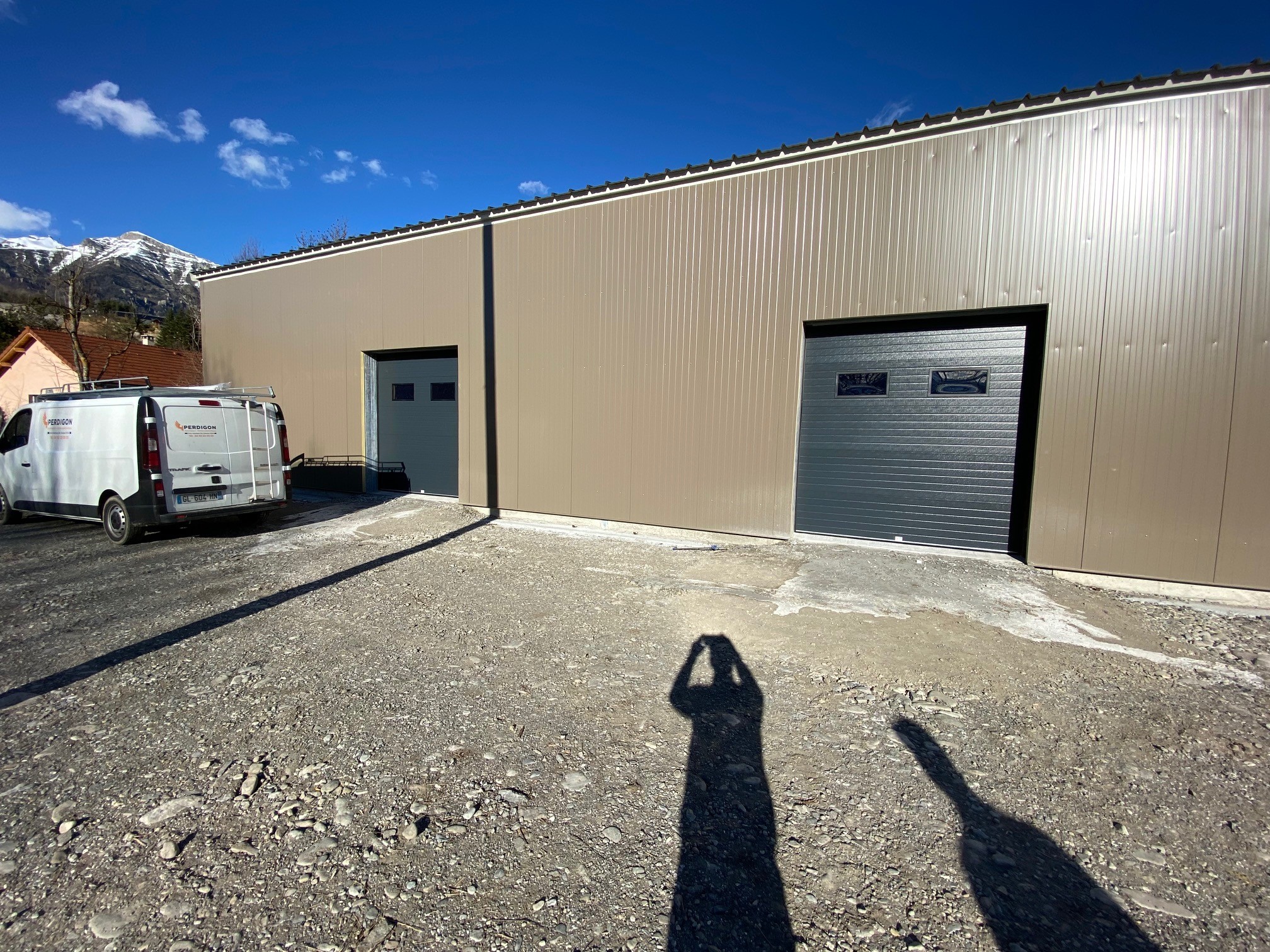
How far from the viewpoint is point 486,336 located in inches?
386

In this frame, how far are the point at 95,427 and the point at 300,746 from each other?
7508 mm

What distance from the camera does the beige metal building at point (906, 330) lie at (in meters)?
5.90

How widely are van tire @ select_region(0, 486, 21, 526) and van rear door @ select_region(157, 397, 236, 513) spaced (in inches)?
172

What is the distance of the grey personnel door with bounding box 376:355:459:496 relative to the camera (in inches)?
427

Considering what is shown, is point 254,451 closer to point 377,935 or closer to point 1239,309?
point 377,935

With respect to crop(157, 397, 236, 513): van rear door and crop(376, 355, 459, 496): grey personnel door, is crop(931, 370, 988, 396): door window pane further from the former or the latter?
crop(157, 397, 236, 513): van rear door

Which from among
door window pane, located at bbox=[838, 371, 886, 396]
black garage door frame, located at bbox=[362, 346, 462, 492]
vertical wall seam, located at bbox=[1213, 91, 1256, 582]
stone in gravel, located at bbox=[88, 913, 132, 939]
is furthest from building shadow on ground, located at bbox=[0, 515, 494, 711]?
vertical wall seam, located at bbox=[1213, 91, 1256, 582]

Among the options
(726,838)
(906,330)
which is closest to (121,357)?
(906,330)

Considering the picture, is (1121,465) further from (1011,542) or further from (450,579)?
(450,579)

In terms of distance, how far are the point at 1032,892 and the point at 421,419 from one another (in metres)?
11.2

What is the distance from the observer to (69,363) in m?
Answer: 24.8

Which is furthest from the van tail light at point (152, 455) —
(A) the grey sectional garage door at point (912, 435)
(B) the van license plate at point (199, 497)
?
(A) the grey sectional garage door at point (912, 435)

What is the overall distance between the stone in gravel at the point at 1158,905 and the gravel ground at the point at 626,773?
0.01m

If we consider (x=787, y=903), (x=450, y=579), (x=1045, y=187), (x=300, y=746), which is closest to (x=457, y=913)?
(x=787, y=903)
